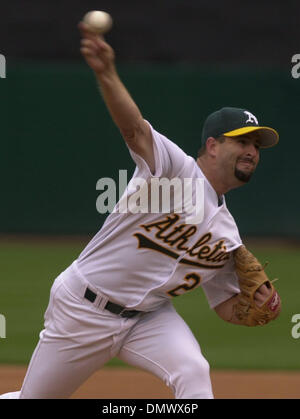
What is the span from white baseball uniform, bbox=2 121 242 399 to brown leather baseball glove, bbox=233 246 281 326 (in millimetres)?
100

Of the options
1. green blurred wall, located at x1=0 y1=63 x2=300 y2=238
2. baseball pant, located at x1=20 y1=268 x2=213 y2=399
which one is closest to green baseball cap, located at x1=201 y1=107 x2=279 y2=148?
baseball pant, located at x1=20 y1=268 x2=213 y2=399

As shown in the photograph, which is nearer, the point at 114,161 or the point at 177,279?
the point at 177,279

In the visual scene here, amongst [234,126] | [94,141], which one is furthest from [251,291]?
[94,141]

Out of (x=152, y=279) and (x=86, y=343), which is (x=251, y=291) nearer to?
(x=152, y=279)

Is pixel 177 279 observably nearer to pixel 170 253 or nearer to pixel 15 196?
pixel 170 253

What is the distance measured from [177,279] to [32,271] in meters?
7.06

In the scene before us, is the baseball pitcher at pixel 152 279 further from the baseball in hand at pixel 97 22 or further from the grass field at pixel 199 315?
the grass field at pixel 199 315

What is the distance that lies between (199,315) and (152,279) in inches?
190

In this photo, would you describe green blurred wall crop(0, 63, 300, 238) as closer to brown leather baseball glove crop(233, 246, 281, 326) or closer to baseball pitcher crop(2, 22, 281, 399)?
brown leather baseball glove crop(233, 246, 281, 326)

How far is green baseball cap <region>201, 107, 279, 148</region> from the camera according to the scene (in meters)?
4.20

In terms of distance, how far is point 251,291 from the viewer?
14.3ft

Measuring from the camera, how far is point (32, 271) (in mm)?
11000

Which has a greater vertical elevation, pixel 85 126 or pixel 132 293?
pixel 85 126

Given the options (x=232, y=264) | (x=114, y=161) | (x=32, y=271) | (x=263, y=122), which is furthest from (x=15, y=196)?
(x=232, y=264)
